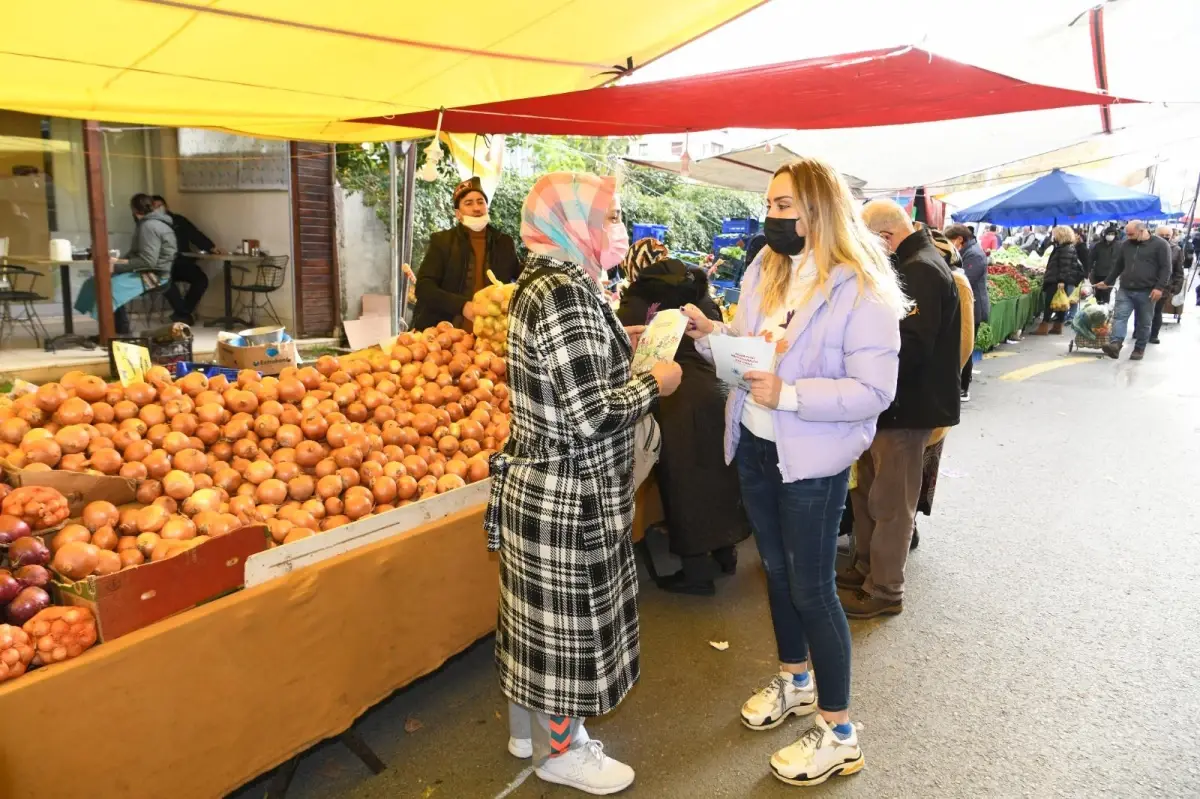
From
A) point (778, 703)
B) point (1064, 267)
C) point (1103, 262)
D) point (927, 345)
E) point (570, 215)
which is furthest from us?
point (1103, 262)

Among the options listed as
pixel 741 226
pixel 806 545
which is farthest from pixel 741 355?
pixel 741 226

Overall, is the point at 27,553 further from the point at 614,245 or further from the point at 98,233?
the point at 98,233

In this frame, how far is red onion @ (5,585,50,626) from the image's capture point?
6.68 ft

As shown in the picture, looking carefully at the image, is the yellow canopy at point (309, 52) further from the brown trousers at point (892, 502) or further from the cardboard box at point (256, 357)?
the brown trousers at point (892, 502)

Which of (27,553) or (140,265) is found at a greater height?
(140,265)

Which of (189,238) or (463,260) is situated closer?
(463,260)

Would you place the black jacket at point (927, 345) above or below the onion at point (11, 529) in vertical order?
above

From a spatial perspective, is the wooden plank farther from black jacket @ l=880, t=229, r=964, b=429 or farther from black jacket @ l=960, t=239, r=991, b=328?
black jacket @ l=960, t=239, r=991, b=328

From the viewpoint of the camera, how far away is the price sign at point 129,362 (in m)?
3.33

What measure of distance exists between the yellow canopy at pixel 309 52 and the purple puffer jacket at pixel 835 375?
74.3 inches

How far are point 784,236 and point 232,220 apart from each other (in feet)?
35.9

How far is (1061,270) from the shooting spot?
51.2 ft

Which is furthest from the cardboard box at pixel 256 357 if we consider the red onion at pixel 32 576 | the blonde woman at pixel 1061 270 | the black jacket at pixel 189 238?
the blonde woman at pixel 1061 270

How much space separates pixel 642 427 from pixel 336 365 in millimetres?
1649
